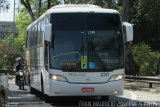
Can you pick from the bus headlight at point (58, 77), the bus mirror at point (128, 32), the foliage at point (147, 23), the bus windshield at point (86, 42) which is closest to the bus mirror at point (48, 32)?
the bus windshield at point (86, 42)

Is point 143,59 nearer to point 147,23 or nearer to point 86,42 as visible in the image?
point 147,23

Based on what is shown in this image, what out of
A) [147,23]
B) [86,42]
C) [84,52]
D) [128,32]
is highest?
[147,23]

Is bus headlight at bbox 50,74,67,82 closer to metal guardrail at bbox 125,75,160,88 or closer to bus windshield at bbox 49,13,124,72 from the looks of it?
bus windshield at bbox 49,13,124,72

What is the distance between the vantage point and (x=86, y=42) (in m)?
17.5

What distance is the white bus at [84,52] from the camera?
56.2 feet

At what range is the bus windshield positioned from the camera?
680 inches

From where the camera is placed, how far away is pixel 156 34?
6406cm

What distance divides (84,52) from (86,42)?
0.36 metres

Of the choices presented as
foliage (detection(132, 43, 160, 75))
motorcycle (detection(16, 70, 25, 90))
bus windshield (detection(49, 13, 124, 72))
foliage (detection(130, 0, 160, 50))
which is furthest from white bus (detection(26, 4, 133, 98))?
foliage (detection(130, 0, 160, 50))

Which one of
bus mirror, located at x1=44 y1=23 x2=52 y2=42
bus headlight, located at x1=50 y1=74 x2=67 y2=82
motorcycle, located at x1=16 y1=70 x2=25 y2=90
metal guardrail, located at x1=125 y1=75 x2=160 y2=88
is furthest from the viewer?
motorcycle, located at x1=16 y1=70 x2=25 y2=90

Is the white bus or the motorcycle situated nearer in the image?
the white bus

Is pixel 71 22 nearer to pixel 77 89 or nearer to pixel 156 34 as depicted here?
pixel 77 89

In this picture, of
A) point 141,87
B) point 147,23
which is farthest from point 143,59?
point 141,87

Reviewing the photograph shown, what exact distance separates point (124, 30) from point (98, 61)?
151 cm
